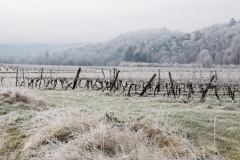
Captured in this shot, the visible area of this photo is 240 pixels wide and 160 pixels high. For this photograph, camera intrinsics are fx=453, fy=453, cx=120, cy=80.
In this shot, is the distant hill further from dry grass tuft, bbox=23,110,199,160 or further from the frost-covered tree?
dry grass tuft, bbox=23,110,199,160

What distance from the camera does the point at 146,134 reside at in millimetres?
5719

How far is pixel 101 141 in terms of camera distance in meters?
5.17

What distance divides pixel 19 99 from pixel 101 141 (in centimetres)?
701

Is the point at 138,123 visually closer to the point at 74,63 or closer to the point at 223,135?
the point at 223,135

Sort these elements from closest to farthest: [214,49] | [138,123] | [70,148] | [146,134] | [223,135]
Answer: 1. [70,148]
2. [146,134]
3. [138,123]
4. [223,135]
5. [214,49]

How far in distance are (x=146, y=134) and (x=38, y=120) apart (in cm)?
237

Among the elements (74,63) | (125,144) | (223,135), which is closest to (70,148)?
(125,144)

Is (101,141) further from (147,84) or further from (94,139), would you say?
(147,84)

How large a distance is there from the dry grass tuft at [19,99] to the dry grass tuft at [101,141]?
184 inches

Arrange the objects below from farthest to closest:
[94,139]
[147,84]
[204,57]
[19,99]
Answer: [204,57]
[147,84]
[19,99]
[94,139]

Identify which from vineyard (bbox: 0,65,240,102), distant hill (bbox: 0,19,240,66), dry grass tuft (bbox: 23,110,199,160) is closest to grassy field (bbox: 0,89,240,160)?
dry grass tuft (bbox: 23,110,199,160)

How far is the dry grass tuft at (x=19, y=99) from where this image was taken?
1107 cm

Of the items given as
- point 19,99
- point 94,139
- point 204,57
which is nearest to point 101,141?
point 94,139

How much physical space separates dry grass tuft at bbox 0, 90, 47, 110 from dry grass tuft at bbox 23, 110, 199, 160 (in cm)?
467
